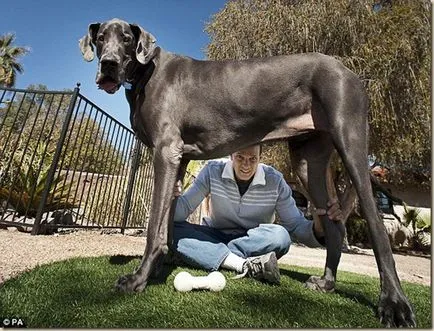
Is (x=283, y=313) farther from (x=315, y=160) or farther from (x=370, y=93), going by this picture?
(x=370, y=93)

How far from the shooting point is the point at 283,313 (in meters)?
1.93

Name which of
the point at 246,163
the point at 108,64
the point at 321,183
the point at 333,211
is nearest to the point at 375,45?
A: the point at 246,163

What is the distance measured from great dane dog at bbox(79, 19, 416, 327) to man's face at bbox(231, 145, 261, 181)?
0.65 m

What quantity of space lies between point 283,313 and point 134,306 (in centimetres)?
79

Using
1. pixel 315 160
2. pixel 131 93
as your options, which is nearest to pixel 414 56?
pixel 315 160

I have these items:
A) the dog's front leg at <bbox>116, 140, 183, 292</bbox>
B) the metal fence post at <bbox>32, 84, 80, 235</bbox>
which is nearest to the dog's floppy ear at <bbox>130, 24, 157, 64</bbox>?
the dog's front leg at <bbox>116, 140, 183, 292</bbox>

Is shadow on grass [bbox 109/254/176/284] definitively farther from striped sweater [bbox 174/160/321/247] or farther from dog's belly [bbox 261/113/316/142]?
dog's belly [bbox 261/113/316/142]

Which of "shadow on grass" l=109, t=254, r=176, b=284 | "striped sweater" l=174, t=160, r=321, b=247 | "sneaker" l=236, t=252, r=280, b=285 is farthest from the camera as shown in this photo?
"striped sweater" l=174, t=160, r=321, b=247

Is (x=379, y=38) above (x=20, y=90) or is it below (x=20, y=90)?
above

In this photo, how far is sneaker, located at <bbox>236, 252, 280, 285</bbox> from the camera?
103 inches

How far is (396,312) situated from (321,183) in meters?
1.05

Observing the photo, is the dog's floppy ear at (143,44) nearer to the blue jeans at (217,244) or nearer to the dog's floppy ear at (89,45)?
the dog's floppy ear at (89,45)

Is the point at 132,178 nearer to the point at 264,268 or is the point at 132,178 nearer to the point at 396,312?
the point at 264,268

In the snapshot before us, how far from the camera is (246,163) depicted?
327 centimetres
